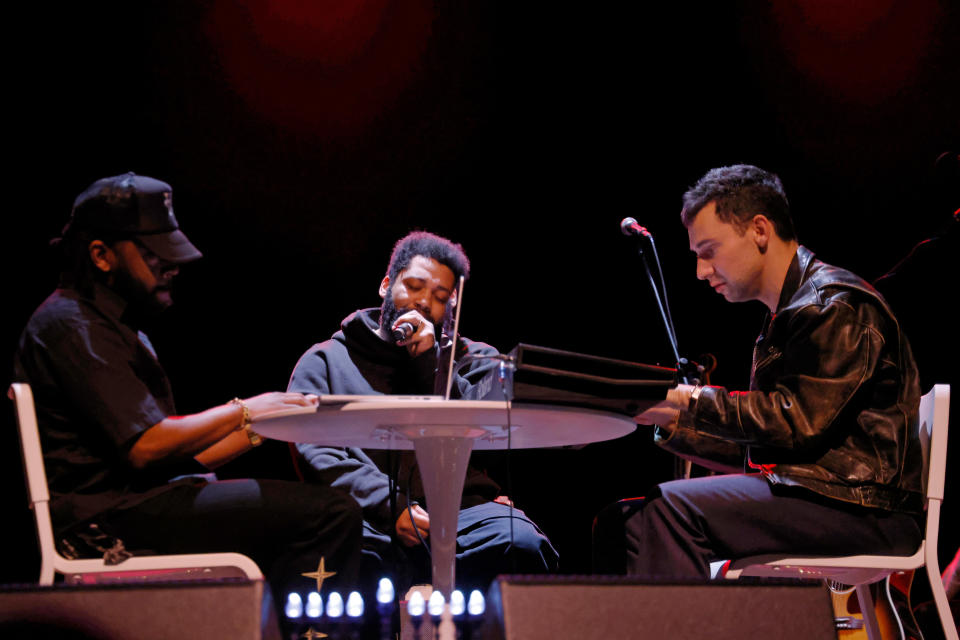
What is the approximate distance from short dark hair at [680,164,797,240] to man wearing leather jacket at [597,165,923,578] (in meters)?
0.37

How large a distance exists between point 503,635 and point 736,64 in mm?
3985

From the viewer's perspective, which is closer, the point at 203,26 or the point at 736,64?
the point at 203,26

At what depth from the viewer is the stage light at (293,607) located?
2.05m

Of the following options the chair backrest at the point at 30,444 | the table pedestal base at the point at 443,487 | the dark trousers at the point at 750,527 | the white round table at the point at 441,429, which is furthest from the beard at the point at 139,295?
the dark trousers at the point at 750,527

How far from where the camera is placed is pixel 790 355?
89.9 inches

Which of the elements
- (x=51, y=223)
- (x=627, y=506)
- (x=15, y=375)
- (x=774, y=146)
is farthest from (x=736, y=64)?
(x=15, y=375)

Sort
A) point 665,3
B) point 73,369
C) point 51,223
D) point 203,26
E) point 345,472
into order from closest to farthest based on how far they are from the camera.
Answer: point 73,369
point 345,472
point 51,223
point 203,26
point 665,3

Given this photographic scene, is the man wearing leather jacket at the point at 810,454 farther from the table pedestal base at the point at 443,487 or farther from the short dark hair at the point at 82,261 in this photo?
the short dark hair at the point at 82,261

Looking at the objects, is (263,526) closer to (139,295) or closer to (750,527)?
(139,295)

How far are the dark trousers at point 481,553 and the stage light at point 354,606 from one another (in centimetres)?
73

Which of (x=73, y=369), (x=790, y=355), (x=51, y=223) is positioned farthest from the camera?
(x=51, y=223)

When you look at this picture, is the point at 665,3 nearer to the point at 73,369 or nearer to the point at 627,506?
the point at 627,506

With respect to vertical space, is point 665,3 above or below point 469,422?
above

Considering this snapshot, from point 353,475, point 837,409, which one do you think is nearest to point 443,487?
point 353,475
